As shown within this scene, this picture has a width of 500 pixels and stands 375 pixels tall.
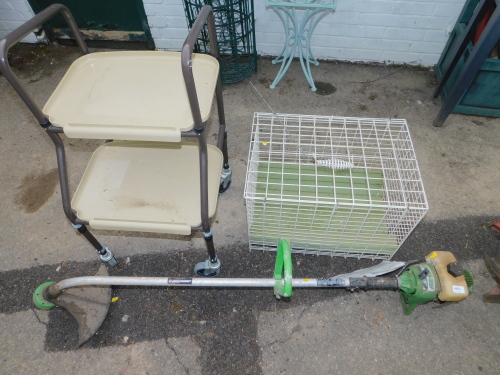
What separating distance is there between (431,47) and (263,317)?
9.66 ft

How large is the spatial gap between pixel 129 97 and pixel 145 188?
0.47 meters

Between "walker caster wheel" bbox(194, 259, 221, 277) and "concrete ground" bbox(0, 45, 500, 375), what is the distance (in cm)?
A: 9

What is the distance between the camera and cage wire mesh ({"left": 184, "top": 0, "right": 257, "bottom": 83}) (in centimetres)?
271

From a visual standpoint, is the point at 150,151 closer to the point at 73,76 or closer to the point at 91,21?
the point at 73,76

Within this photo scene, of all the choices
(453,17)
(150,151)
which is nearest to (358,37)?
(453,17)

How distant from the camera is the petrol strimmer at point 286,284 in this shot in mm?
1431

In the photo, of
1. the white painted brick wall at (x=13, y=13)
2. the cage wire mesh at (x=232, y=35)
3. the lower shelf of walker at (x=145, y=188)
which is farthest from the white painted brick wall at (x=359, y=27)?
the lower shelf of walker at (x=145, y=188)

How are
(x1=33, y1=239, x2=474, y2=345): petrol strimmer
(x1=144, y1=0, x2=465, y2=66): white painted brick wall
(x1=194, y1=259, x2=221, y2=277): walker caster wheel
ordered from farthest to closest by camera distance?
(x1=144, y1=0, x2=465, y2=66): white painted brick wall, (x1=194, y1=259, x2=221, y2=277): walker caster wheel, (x1=33, y1=239, x2=474, y2=345): petrol strimmer

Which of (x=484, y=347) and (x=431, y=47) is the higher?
(x=431, y=47)

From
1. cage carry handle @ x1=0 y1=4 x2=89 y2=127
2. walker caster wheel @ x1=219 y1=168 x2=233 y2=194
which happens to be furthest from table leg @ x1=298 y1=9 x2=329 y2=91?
cage carry handle @ x1=0 y1=4 x2=89 y2=127

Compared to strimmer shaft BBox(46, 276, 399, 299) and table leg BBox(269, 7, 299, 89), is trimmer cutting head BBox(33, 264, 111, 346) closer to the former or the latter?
strimmer shaft BBox(46, 276, 399, 299)

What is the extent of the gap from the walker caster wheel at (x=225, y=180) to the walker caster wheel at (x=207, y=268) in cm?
61

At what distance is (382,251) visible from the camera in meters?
1.92

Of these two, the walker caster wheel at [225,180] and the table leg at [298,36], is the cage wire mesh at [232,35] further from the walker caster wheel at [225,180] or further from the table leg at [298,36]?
the walker caster wheel at [225,180]
